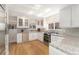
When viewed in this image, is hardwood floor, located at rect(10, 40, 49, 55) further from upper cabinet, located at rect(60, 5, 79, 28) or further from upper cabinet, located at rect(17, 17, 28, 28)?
upper cabinet, located at rect(60, 5, 79, 28)

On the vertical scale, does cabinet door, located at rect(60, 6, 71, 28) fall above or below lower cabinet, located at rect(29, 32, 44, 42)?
above

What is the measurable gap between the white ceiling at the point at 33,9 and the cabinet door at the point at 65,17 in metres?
0.07

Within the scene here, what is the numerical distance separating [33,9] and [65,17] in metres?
0.47

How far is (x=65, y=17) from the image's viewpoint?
143 cm

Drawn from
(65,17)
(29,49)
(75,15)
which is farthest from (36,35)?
(75,15)

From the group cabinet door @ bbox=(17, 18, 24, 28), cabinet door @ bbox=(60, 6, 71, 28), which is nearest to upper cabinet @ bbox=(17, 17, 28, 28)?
cabinet door @ bbox=(17, 18, 24, 28)

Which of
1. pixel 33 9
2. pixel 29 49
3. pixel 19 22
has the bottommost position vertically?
pixel 29 49

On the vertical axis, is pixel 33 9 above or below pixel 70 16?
above

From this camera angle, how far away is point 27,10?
4.67 feet

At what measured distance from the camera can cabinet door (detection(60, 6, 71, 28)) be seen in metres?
1.41

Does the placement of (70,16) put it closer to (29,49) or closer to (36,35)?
(36,35)

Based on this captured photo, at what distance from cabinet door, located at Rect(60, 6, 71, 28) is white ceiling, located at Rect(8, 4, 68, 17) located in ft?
0.23
